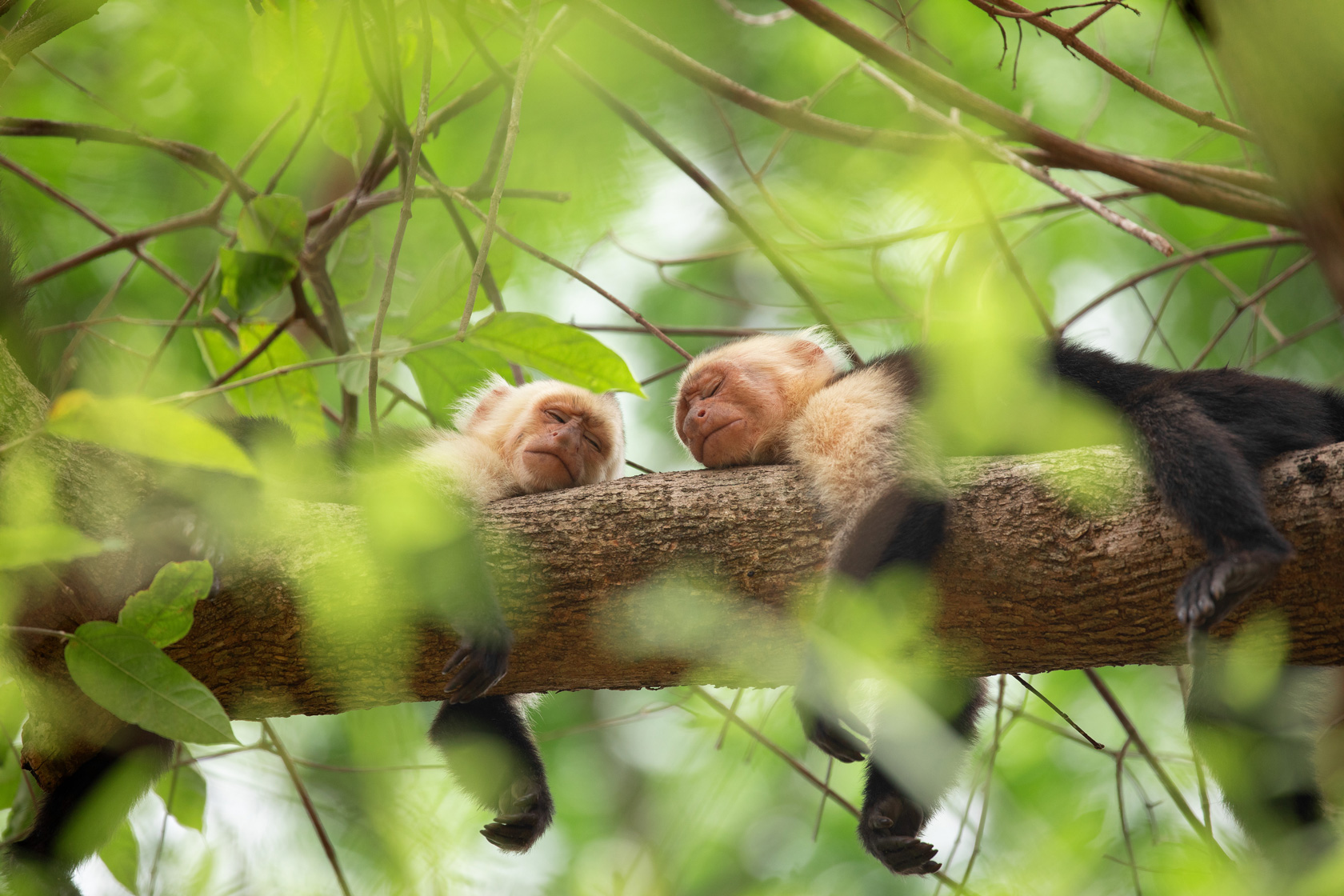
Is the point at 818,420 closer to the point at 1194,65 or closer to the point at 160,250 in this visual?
the point at 1194,65

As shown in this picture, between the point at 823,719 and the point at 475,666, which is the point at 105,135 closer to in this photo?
Answer: the point at 475,666

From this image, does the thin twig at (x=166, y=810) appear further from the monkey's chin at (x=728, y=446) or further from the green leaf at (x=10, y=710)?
the monkey's chin at (x=728, y=446)

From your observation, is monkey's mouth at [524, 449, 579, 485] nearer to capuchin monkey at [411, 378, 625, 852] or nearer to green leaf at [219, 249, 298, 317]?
capuchin monkey at [411, 378, 625, 852]

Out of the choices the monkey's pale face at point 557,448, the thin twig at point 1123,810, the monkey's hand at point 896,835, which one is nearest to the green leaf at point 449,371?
the monkey's pale face at point 557,448

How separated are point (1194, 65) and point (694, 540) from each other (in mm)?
3704

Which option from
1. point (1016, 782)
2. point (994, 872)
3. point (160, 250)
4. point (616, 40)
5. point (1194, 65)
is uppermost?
point (1194, 65)

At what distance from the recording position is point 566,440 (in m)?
3.52

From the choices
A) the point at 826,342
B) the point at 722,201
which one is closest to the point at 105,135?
the point at 722,201

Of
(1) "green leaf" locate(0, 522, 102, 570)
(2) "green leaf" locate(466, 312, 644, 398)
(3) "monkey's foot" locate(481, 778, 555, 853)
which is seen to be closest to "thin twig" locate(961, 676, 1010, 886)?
(3) "monkey's foot" locate(481, 778, 555, 853)

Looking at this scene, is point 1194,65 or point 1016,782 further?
point 1194,65

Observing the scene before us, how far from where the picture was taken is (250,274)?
3.22m

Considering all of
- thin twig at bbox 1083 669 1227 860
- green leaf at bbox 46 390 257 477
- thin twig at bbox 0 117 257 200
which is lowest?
thin twig at bbox 1083 669 1227 860

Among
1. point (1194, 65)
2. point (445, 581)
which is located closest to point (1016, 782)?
point (445, 581)

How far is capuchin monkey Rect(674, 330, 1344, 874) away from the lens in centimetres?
226
